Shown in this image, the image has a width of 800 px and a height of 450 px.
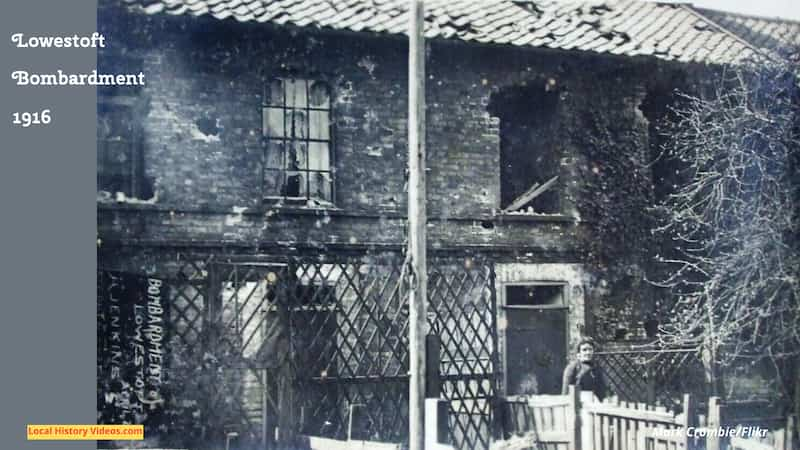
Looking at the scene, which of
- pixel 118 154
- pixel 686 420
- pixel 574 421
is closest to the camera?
pixel 686 420

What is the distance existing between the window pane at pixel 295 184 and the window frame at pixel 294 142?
13mm

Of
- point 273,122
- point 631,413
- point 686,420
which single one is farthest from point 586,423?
point 273,122

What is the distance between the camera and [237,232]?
1036 centimetres

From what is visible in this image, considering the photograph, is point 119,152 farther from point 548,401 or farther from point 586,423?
point 586,423

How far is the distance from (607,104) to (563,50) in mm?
1118

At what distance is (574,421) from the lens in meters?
9.04

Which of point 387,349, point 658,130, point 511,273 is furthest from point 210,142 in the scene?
point 658,130

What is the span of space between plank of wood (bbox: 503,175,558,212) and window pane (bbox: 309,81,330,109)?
9.40 feet

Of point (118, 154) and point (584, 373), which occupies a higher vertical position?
point (118, 154)

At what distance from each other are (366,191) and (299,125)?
3.98 ft

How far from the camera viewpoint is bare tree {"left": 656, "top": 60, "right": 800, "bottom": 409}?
9688 mm

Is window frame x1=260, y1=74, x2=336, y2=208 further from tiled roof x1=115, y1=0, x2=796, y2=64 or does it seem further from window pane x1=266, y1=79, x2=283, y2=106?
tiled roof x1=115, y1=0, x2=796, y2=64

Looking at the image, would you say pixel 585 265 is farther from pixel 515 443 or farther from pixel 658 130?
pixel 515 443

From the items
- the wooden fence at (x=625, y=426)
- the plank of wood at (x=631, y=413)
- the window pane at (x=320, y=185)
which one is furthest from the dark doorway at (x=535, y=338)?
the window pane at (x=320, y=185)
